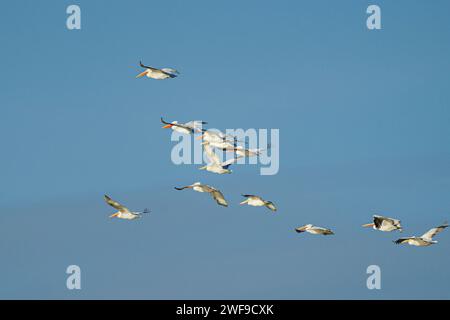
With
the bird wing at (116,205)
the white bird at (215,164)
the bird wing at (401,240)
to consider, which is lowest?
the bird wing at (401,240)

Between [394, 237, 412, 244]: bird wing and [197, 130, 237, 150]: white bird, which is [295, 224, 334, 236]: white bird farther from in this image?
[197, 130, 237, 150]: white bird

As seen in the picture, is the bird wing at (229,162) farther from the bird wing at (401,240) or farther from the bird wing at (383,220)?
the bird wing at (401,240)

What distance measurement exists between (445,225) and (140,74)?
14.5 m

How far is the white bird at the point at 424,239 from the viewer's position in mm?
45219

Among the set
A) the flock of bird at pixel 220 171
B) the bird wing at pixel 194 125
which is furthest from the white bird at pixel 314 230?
the bird wing at pixel 194 125

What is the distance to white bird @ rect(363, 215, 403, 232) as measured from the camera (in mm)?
43312

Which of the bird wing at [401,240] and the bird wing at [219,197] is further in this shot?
the bird wing at [219,197]

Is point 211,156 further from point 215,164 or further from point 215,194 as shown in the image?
point 215,194

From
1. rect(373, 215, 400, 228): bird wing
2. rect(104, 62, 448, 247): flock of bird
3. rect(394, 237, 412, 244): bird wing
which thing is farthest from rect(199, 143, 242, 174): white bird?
rect(394, 237, 412, 244): bird wing

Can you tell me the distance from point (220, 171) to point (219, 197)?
1156mm

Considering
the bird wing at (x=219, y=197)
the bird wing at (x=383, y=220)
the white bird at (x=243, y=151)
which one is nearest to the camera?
the bird wing at (x=383, y=220)
